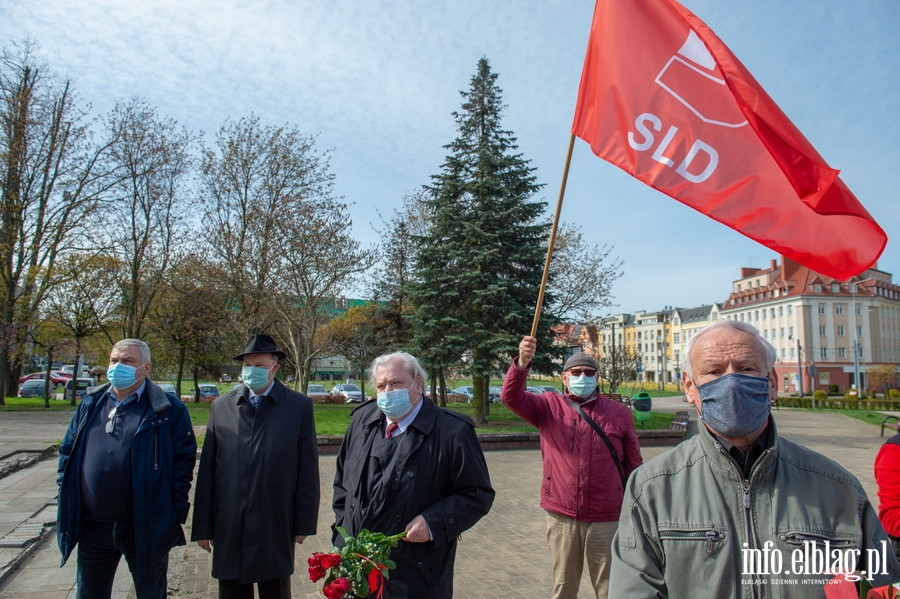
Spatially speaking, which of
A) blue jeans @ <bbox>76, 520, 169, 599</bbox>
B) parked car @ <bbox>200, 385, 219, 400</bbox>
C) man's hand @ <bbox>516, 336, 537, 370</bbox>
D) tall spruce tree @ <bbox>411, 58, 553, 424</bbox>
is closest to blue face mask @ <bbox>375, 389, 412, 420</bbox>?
man's hand @ <bbox>516, 336, 537, 370</bbox>

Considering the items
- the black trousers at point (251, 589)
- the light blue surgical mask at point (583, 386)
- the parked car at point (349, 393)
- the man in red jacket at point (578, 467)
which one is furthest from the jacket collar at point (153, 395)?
the parked car at point (349, 393)

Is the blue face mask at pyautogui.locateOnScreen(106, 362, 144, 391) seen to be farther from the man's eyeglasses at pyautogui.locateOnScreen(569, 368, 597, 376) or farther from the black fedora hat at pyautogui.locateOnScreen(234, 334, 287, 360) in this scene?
the man's eyeglasses at pyautogui.locateOnScreen(569, 368, 597, 376)

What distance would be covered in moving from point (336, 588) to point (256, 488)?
153 cm

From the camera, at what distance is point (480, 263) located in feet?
66.6

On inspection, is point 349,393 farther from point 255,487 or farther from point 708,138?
point 708,138

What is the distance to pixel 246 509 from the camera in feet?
12.9

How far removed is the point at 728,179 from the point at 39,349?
107 ft

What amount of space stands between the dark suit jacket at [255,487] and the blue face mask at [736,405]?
2834mm

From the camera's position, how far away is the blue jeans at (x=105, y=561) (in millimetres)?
3898

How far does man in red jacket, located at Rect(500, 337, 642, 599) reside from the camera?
423cm

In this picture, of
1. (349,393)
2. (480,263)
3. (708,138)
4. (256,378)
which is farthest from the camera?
(349,393)

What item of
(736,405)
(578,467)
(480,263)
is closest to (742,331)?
(736,405)

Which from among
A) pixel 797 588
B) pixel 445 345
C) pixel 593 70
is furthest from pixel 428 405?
pixel 445 345

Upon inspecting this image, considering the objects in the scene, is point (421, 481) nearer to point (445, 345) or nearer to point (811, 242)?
point (811, 242)
